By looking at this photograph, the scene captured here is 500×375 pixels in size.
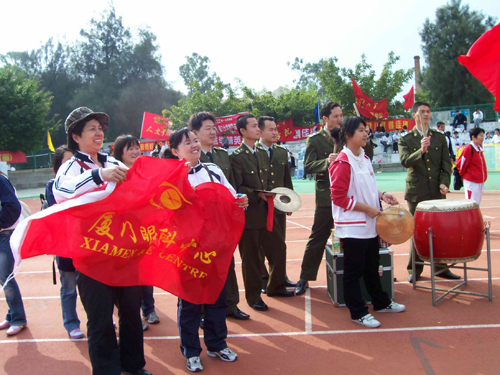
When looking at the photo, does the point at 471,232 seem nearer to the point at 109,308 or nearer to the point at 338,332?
the point at 338,332

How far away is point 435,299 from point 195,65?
70133 mm

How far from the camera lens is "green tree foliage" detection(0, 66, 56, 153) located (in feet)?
93.3

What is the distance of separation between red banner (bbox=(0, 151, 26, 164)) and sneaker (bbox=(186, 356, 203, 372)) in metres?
29.4

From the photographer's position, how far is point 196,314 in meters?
3.54

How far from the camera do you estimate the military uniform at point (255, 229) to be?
4.77m

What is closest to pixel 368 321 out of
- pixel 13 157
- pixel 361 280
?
pixel 361 280

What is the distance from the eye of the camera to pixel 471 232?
173 inches

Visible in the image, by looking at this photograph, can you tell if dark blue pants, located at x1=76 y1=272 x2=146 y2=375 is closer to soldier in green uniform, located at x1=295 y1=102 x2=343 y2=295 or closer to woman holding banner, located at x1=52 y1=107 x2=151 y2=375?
woman holding banner, located at x1=52 y1=107 x2=151 y2=375

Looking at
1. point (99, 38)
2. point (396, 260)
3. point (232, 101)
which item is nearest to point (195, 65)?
point (99, 38)

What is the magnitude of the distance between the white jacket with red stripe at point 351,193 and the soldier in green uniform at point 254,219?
32.9 inches

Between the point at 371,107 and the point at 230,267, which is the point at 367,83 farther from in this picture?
the point at 230,267

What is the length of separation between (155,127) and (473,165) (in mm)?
30740

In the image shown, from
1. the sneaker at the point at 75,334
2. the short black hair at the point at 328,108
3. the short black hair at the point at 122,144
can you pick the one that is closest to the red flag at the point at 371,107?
the short black hair at the point at 328,108

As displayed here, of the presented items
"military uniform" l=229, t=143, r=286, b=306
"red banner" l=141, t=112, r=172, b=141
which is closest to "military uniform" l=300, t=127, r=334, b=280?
"military uniform" l=229, t=143, r=286, b=306
